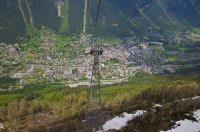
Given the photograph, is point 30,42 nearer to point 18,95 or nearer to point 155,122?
point 18,95

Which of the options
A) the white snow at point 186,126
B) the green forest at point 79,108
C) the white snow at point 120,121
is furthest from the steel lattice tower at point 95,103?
the white snow at point 186,126

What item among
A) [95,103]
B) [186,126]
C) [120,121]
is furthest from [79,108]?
[186,126]

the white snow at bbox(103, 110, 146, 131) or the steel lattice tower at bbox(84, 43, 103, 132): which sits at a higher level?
the steel lattice tower at bbox(84, 43, 103, 132)

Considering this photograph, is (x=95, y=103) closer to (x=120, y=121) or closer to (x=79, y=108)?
(x=120, y=121)

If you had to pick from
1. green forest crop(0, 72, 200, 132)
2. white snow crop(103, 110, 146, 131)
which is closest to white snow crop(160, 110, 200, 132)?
green forest crop(0, 72, 200, 132)

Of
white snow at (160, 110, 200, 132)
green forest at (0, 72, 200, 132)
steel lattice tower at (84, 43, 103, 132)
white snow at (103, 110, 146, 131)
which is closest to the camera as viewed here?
steel lattice tower at (84, 43, 103, 132)

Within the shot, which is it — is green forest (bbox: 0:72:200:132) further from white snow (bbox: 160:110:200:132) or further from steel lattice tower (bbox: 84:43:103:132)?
steel lattice tower (bbox: 84:43:103:132)

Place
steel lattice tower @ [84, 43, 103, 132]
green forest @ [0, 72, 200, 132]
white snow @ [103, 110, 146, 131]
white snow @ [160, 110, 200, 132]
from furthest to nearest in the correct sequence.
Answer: green forest @ [0, 72, 200, 132], white snow @ [103, 110, 146, 131], white snow @ [160, 110, 200, 132], steel lattice tower @ [84, 43, 103, 132]

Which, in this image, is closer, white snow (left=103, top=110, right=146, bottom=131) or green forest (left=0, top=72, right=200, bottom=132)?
white snow (left=103, top=110, right=146, bottom=131)
